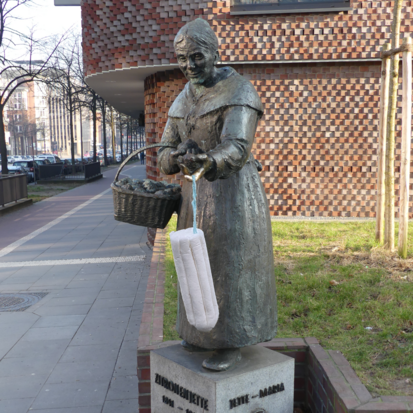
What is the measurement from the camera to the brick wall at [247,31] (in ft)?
31.3

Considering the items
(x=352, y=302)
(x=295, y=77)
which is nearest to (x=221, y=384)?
(x=352, y=302)

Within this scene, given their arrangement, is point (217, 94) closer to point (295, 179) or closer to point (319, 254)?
point (319, 254)

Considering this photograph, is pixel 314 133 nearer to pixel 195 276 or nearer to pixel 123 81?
pixel 123 81

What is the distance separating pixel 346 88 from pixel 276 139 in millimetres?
1805

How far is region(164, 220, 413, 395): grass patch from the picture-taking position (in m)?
3.95

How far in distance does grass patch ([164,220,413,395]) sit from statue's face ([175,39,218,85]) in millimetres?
2431

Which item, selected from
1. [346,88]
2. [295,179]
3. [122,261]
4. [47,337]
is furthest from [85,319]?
[346,88]

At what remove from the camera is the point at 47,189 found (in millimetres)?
24984

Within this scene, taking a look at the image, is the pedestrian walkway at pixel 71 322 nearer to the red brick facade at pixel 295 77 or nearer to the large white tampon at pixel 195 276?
the large white tampon at pixel 195 276

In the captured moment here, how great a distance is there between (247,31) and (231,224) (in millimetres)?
7938

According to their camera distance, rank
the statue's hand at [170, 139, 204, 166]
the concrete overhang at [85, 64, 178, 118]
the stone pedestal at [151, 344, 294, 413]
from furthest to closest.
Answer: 1. the concrete overhang at [85, 64, 178, 118]
2. the stone pedestal at [151, 344, 294, 413]
3. the statue's hand at [170, 139, 204, 166]

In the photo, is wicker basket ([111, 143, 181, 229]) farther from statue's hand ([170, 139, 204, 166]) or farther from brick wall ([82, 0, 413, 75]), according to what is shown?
brick wall ([82, 0, 413, 75])

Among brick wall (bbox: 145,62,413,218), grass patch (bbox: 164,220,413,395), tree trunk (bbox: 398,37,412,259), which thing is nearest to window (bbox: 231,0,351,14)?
brick wall (bbox: 145,62,413,218)

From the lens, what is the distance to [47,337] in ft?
18.9
